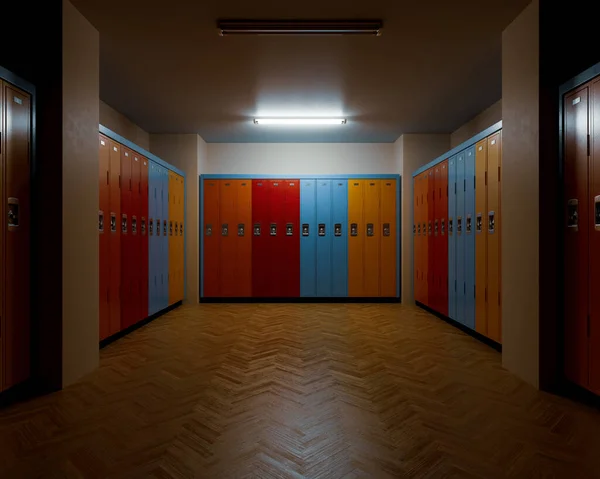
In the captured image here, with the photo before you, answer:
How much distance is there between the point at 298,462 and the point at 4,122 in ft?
8.97

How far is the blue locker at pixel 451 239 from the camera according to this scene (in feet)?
15.8

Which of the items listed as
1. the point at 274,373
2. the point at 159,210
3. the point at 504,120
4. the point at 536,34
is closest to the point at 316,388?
the point at 274,373

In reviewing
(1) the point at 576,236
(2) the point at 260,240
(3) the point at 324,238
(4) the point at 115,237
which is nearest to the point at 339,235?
(3) the point at 324,238

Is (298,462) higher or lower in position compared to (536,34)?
lower

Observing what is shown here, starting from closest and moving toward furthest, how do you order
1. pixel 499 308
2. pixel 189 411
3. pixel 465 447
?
pixel 465 447, pixel 189 411, pixel 499 308

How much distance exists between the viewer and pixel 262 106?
524cm

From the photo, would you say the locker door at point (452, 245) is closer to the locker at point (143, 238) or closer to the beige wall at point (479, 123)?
the beige wall at point (479, 123)

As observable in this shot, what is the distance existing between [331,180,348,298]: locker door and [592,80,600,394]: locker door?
179 inches

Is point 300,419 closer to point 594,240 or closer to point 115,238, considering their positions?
point 594,240

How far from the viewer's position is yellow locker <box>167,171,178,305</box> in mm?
5992

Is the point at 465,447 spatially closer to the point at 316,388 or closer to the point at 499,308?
the point at 316,388

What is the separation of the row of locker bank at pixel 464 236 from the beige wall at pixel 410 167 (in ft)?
1.57

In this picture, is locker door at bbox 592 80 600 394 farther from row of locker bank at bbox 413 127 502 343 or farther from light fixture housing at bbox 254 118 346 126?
light fixture housing at bbox 254 118 346 126

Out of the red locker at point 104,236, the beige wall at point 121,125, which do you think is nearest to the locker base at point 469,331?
the red locker at point 104,236
